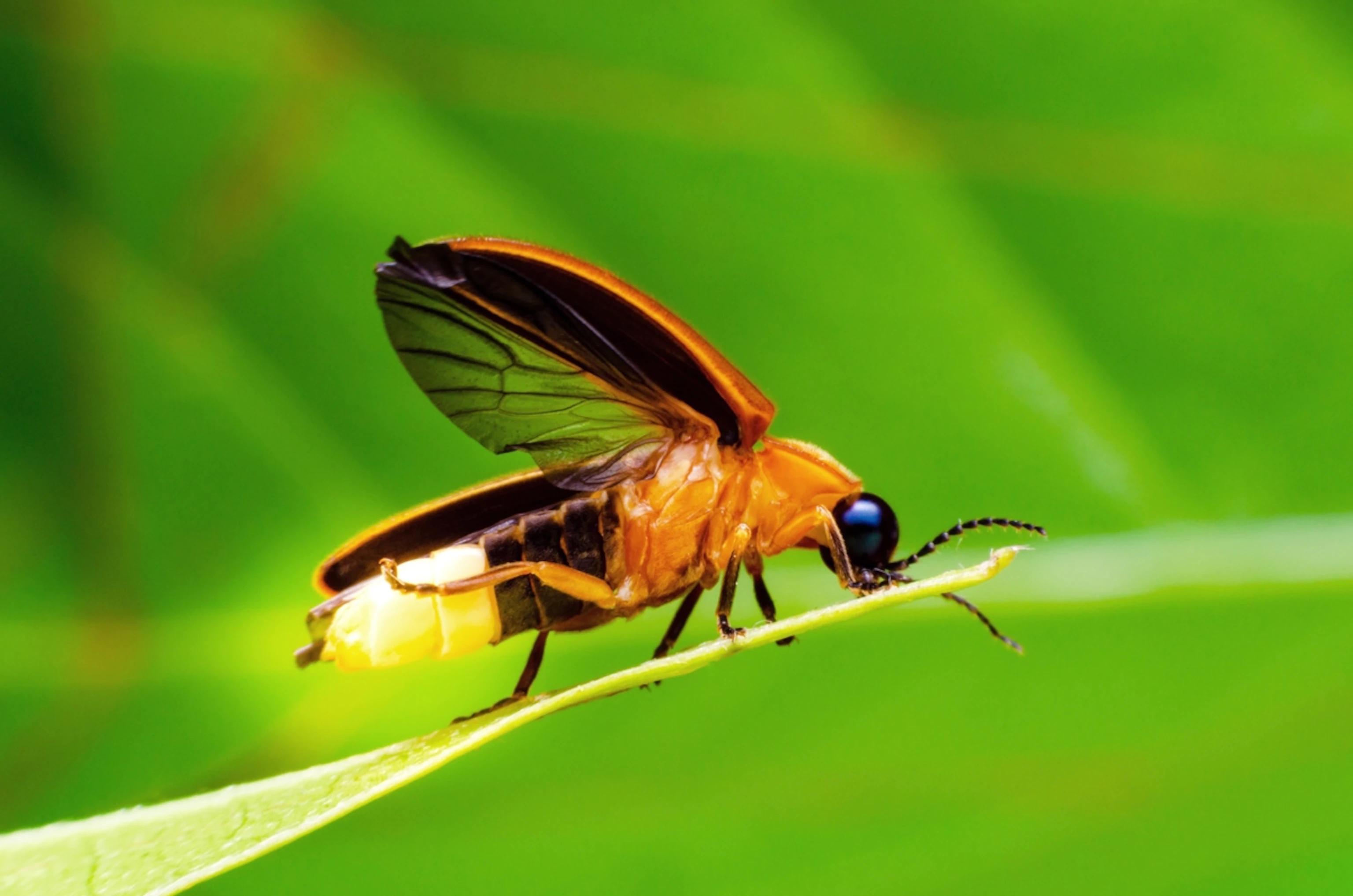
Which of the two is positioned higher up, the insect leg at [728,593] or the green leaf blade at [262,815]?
the insect leg at [728,593]

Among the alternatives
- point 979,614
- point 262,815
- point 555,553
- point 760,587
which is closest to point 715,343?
point 760,587

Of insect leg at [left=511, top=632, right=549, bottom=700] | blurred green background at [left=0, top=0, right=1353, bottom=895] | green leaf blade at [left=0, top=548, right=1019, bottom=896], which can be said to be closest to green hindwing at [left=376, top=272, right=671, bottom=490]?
insect leg at [left=511, top=632, right=549, bottom=700]

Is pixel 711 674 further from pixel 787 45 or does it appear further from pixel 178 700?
pixel 787 45

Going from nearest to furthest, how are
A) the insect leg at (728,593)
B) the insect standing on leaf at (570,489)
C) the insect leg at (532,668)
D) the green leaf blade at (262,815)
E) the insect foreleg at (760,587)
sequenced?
the green leaf blade at (262,815) < the insect standing on leaf at (570,489) < the insect leg at (728,593) < the insect leg at (532,668) < the insect foreleg at (760,587)

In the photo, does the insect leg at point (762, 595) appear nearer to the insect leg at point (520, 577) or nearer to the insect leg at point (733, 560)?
the insect leg at point (733, 560)

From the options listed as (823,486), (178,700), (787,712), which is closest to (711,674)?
(787,712)

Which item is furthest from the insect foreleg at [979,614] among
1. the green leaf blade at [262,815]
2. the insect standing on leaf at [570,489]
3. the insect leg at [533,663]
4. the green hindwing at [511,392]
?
the green leaf blade at [262,815]

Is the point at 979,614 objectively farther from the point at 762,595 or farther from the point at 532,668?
the point at 532,668
